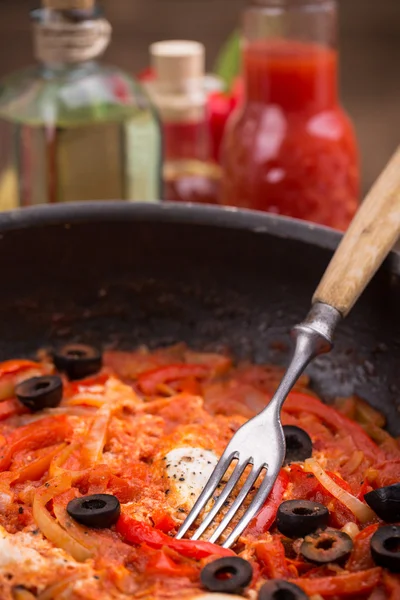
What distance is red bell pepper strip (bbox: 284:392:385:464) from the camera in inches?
70.9

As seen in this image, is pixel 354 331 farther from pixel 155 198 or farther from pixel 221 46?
pixel 221 46

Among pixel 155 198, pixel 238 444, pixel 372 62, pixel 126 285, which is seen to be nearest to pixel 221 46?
pixel 372 62

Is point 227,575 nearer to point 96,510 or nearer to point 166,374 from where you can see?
point 96,510

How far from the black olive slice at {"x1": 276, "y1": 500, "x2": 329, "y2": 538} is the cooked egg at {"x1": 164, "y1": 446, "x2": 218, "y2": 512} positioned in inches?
6.7

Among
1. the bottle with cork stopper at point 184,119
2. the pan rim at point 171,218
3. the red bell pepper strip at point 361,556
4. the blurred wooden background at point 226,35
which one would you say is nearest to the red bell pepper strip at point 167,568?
the red bell pepper strip at point 361,556

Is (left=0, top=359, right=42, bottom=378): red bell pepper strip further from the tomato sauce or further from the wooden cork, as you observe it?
the wooden cork

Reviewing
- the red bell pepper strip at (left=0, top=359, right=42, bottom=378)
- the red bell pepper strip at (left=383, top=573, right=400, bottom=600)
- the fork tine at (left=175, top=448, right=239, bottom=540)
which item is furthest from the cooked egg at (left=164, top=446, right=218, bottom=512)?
the red bell pepper strip at (left=0, top=359, right=42, bottom=378)

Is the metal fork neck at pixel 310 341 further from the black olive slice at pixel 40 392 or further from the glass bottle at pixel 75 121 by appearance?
the glass bottle at pixel 75 121

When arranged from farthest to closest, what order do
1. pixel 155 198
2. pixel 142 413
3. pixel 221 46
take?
pixel 221 46, pixel 155 198, pixel 142 413

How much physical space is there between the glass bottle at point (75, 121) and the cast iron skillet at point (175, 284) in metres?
0.51

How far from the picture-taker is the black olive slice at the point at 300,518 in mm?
1476

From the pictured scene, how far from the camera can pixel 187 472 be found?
1629mm

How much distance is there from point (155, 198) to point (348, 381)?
100 cm

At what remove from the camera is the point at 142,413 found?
190 cm
